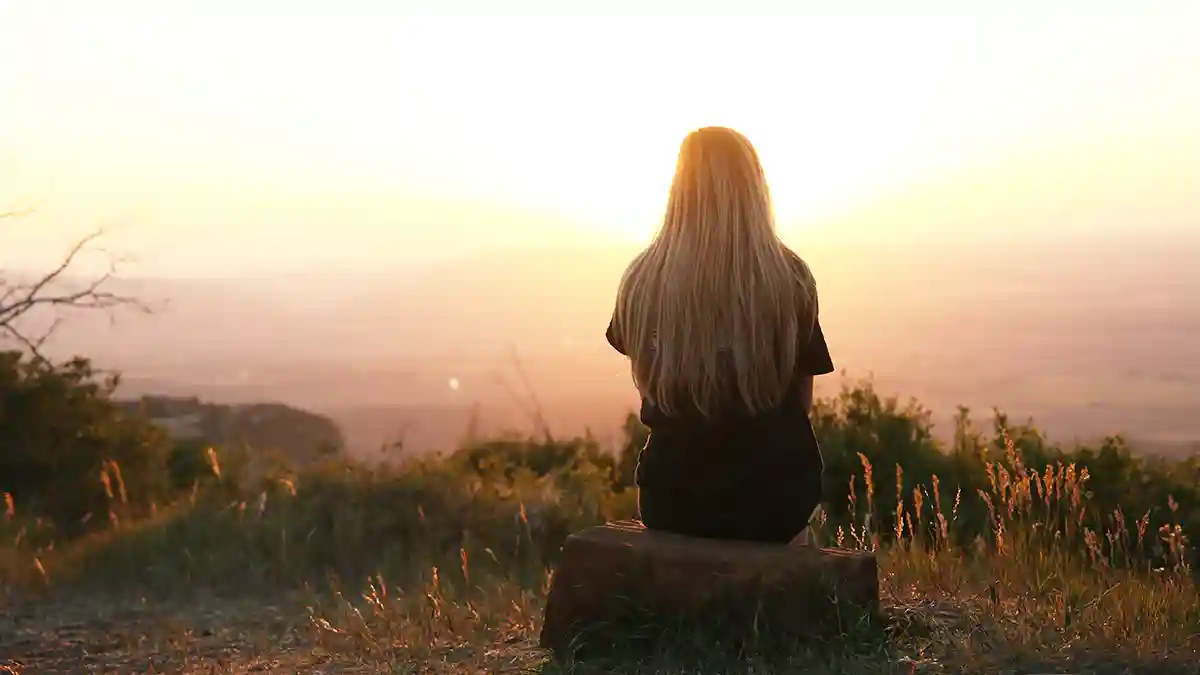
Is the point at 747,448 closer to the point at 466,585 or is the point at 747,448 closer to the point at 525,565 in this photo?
the point at 466,585

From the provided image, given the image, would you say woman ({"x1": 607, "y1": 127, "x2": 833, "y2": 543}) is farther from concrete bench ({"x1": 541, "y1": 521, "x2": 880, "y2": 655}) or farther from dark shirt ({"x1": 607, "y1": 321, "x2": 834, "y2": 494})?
concrete bench ({"x1": 541, "y1": 521, "x2": 880, "y2": 655})

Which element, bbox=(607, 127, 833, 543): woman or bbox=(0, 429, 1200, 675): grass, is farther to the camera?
bbox=(607, 127, 833, 543): woman

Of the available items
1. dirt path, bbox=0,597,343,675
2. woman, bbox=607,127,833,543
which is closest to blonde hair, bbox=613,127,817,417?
woman, bbox=607,127,833,543

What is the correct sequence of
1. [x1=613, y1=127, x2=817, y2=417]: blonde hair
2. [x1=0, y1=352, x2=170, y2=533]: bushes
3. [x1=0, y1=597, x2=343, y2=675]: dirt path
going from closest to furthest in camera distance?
[x1=613, y1=127, x2=817, y2=417]: blonde hair < [x1=0, y1=597, x2=343, y2=675]: dirt path < [x1=0, y1=352, x2=170, y2=533]: bushes

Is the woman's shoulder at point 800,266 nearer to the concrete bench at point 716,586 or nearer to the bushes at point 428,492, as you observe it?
the concrete bench at point 716,586

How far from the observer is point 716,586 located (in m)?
3.88

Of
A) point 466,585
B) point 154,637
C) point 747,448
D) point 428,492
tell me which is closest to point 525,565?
point 466,585

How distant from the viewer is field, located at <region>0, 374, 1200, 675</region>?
3898mm

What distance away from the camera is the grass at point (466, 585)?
12.6 ft

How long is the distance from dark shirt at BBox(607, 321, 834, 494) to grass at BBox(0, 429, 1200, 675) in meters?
0.55

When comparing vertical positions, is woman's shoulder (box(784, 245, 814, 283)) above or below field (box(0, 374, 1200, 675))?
above

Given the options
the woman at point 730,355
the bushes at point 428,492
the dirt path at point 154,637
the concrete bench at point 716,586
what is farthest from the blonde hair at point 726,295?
the bushes at point 428,492

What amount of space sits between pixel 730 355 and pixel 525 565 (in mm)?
3988

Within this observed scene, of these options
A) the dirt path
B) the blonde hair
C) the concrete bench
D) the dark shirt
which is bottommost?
the dirt path
